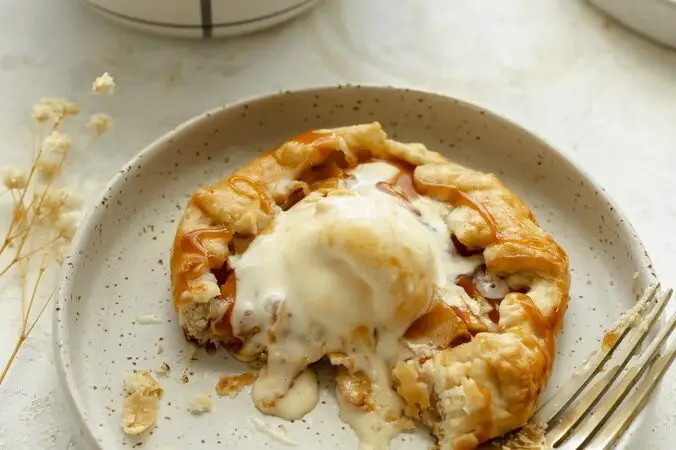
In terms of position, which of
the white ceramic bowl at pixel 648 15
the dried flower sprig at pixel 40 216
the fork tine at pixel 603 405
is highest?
the white ceramic bowl at pixel 648 15

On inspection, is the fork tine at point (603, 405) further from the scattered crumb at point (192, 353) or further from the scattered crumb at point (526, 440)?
the scattered crumb at point (192, 353)

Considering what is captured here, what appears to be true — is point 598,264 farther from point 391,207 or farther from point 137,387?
point 137,387

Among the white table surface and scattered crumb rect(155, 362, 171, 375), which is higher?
the white table surface

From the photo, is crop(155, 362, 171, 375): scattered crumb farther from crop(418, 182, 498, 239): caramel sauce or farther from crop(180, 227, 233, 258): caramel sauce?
crop(418, 182, 498, 239): caramel sauce

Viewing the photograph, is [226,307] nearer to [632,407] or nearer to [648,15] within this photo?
[632,407]

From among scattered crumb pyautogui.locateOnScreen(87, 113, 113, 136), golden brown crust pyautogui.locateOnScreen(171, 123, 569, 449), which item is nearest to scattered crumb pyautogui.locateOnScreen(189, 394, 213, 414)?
golden brown crust pyautogui.locateOnScreen(171, 123, 569, 449)

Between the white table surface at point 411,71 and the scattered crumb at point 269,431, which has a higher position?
the white table surface at point 411,71

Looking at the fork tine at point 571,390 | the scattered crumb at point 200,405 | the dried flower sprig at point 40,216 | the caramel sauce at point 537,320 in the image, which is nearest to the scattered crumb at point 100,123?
the dried flower sprig at point 40,216
